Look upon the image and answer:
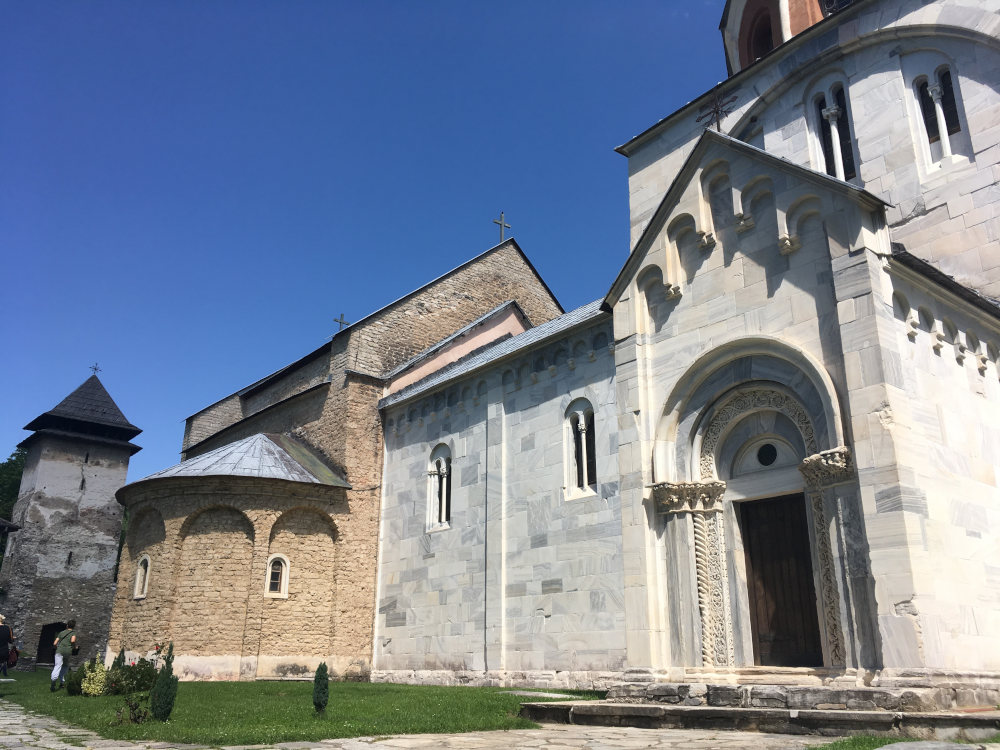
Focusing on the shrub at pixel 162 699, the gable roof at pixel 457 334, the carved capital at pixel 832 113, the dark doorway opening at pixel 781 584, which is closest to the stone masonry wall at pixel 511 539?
the gable roof at pixel 457 334

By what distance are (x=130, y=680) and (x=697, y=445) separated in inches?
436

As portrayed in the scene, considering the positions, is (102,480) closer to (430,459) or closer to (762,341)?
(430,459)

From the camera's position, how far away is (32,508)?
38.2m

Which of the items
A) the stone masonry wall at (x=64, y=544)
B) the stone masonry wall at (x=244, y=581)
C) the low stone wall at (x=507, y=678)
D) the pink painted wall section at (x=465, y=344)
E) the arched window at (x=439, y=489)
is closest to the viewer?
the low stone wall at (x=507, y=678)

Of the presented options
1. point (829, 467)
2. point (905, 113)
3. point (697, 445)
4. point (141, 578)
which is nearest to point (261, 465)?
point (141, 578)

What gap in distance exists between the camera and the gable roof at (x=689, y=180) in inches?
404

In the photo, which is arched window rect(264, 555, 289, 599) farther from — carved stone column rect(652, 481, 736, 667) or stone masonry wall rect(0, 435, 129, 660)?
stone masonry wall rect(0, 435, 129, 660)

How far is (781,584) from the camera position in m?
11.0

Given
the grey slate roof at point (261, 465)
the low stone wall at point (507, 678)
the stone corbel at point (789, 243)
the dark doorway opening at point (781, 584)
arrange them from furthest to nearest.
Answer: the grey slate roof at point (261, 465)
the low stone wall at point (507, 678)
the stone corbel at point (789, 243)
the dark doorway opening at point (781, 584)

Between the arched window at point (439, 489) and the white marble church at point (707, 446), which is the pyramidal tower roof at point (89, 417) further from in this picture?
the arched window at point (439, 489)

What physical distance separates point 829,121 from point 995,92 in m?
3.32

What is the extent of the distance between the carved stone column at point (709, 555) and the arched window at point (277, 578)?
1356cm

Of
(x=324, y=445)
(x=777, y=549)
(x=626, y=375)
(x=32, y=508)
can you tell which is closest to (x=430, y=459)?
(x=324, y=445)

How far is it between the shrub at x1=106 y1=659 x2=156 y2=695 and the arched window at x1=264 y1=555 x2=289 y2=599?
22.3 feet
